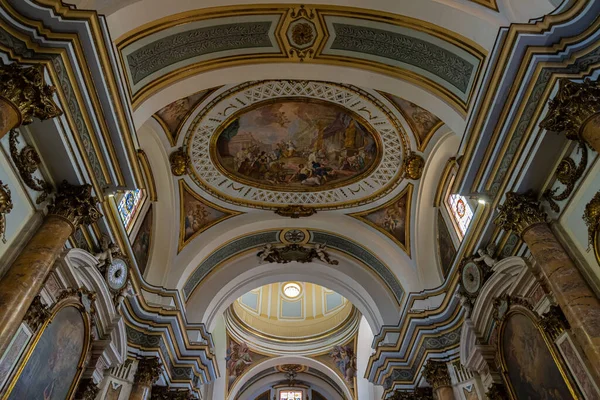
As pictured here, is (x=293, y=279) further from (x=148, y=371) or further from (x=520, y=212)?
(x=520, y=212)

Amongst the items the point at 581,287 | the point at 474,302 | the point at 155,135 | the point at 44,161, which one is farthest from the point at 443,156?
the point at 44,161

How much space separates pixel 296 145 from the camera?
12047 millimetres

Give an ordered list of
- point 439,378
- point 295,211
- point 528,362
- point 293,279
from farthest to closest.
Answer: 1. point 293,279
2. point 295,211
3. point 439,378
4. point 528,362

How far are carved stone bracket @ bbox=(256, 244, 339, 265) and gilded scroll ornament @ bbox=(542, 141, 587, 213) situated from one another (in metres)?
8.26

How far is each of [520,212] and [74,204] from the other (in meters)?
→ 6.59

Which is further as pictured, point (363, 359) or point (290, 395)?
point (290, 395)

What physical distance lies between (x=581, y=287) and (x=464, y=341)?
425 centimetres

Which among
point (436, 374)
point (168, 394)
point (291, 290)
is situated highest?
point (291, 290)

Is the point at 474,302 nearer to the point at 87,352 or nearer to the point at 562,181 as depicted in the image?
the point at 562,181

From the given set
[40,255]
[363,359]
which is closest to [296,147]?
[40,255]

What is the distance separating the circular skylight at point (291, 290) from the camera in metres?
24.8

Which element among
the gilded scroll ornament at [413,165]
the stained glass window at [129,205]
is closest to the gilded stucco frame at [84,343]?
the stained glass window at [129,205]

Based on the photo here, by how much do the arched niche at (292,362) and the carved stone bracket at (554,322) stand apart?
15111 millimetres

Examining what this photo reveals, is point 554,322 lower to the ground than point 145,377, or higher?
lower
